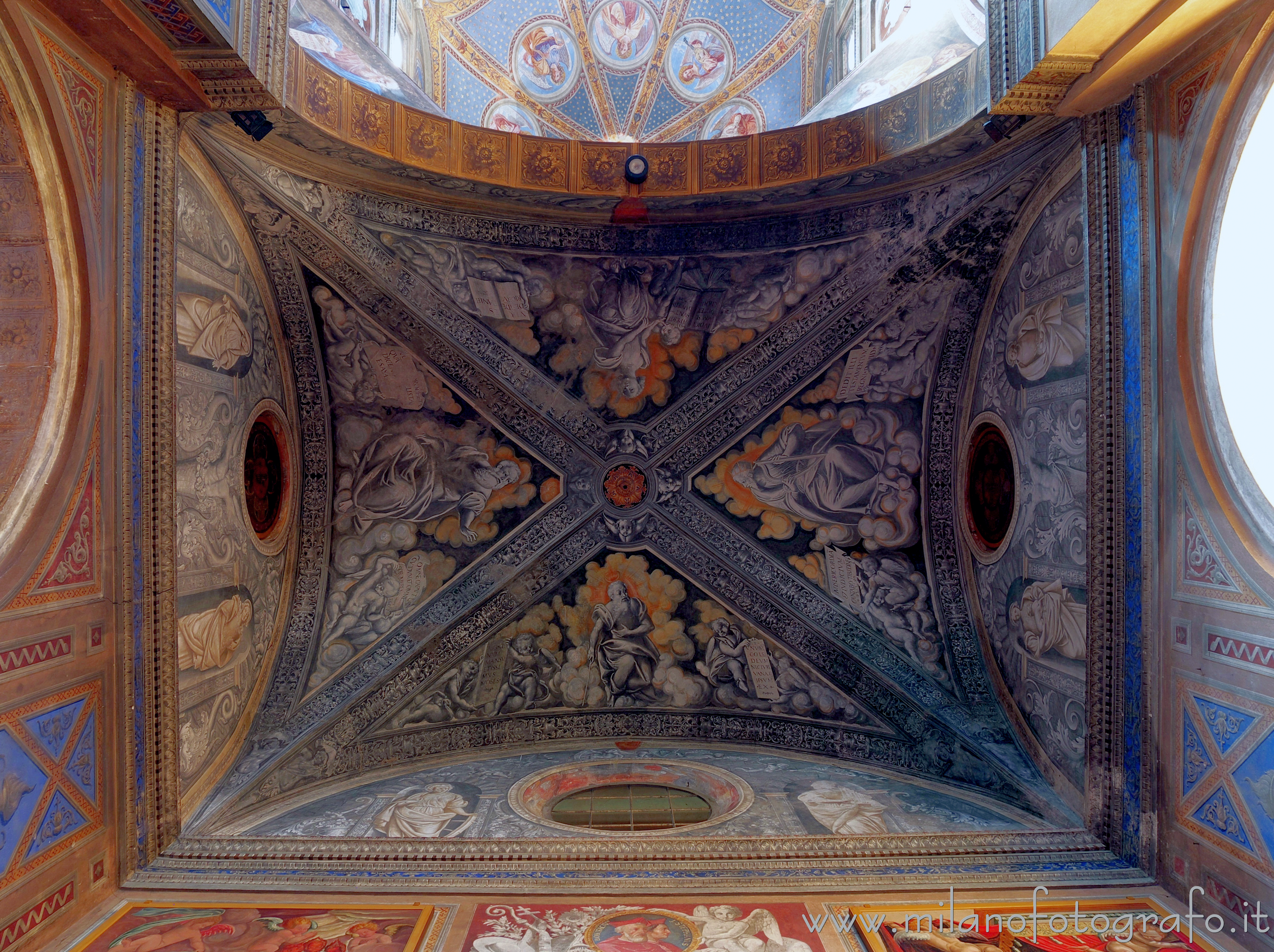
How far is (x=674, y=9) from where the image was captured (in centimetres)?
1048

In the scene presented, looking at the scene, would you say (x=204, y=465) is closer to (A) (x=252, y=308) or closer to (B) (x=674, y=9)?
(A) (x=252, y=308)

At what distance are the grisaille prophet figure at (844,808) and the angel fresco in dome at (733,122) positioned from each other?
324 inches

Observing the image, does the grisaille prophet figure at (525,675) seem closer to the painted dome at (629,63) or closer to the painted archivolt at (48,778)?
the painted archivolt at (48,778)

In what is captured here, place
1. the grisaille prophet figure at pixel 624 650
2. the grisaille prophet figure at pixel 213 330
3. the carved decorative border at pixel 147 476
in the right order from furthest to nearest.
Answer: the grisaille prophet figure at pixel 624 650 → the grisaille prophet figure at pixel 213 330 → the carved decorative border at pixel 147 476

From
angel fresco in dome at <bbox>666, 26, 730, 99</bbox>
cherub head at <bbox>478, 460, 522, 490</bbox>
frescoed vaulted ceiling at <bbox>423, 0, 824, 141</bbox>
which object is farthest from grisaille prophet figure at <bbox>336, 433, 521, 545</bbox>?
angel fresco in dome at <bbox>666, 26, 730, 99</bbox>

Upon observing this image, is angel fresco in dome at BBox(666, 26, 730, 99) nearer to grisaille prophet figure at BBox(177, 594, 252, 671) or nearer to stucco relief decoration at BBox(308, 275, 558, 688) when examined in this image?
stucco relief decoration at BBox(308, 275, 558, 688)

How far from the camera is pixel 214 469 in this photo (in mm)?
6734

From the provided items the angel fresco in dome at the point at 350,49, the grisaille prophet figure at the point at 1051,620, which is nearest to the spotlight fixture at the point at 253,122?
the angel fresco in dome at the point at 350,49

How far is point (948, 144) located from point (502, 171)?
4.09m

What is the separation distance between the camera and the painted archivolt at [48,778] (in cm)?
465

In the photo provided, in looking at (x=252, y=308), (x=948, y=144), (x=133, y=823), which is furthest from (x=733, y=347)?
(x=133, y=823)

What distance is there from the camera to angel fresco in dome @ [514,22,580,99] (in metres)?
10.4

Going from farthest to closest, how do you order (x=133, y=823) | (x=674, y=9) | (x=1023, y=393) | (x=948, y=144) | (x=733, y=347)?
(x=674, y=9), (x=733, y=347), (x=1023, y=393), (x=948, y=144), (x=133, y=823)

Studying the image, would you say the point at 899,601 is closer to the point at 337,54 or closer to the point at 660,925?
the point at 660,925
